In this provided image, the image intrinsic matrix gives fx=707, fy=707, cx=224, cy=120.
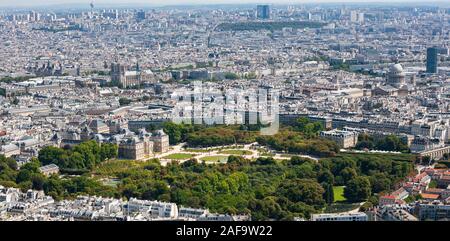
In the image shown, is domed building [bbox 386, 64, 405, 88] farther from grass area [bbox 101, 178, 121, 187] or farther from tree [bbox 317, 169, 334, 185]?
grass area [bbox 101, 178, 121, 187]

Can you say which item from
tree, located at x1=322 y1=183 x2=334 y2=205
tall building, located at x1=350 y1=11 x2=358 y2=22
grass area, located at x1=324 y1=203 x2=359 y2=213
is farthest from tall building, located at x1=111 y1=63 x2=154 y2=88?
tall building, located at x1=350 y1=11 x2=358 y2=22

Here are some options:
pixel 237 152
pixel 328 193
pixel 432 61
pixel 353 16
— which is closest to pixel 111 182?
pixel 237 152

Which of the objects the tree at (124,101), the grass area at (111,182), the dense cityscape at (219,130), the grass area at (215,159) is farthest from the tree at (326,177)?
the tree at (124,101)

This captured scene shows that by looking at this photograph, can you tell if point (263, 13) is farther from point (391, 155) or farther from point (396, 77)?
point (391, 155)

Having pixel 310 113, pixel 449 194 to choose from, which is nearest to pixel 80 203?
pixel 449 194

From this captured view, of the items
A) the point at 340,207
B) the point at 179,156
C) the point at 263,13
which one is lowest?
the point at 179,156

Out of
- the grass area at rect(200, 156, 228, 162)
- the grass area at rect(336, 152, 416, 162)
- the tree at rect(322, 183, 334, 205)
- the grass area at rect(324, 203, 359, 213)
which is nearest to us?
the grass area at rect(324, 203, 359, 213)

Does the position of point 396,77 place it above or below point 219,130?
above
